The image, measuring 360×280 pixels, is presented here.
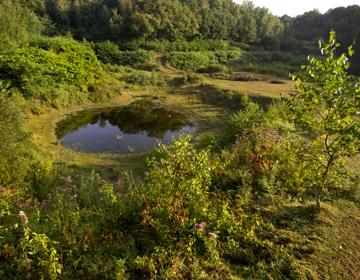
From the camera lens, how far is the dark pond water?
28.4 feet

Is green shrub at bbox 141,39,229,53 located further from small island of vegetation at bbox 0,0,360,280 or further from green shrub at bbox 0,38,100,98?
green shrub at bbox 0,38,100,98

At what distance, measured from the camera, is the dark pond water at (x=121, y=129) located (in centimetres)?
866

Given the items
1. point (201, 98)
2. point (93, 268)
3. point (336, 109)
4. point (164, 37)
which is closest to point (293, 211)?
point (336, 109)

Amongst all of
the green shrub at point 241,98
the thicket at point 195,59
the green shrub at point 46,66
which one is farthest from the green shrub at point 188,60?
the green shrub at point 241,98

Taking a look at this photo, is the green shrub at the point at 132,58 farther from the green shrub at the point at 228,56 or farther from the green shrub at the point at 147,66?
the green shrub at the point at 228,56

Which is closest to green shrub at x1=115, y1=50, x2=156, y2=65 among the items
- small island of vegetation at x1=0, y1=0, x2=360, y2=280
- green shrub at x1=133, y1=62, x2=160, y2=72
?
green shrub at x1=133, y1=62, x2=160, y2=72

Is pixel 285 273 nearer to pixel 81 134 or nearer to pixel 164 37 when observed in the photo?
pixel 81 134

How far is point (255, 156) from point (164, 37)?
33518 millimetres

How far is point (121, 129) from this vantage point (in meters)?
10.6

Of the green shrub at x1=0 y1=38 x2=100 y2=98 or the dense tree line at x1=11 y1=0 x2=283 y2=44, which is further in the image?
the dense tree line at x1=11 y1=0 x2=283 y2=44

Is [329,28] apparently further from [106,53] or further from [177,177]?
[177,177]

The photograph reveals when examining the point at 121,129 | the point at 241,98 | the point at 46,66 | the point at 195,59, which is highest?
the point at 195,59

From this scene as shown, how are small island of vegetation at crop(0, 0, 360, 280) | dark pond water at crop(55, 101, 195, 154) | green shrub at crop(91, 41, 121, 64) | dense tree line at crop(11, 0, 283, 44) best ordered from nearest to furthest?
1. small island of vegetation at crop(0, 0, 360, 280)
2. dark pond water at crop(55, 101, 195, 154)
3. green shrub at crop(91, 41, 121, 64)
4. dense tree line at crop(11, 0, 283, 44)

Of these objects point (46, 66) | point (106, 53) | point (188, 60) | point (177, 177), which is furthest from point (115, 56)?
point (177, 177)
